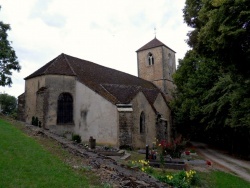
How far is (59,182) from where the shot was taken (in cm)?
692

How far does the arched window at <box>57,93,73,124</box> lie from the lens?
78.7ft

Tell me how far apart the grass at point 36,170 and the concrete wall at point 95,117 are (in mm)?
11346

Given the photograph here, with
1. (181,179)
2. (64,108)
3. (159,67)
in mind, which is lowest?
(181,179)

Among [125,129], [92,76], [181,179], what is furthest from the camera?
[92,76]

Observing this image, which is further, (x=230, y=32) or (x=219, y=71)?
(x=219, y=71)

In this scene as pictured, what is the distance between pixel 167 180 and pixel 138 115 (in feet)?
49.7

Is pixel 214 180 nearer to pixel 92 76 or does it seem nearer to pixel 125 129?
pixel 125 129

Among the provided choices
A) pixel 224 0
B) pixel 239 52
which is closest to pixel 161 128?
pixel 239 52

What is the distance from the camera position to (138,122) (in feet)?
79.6

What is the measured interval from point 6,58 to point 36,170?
20.2m

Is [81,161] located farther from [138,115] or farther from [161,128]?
[161,128]

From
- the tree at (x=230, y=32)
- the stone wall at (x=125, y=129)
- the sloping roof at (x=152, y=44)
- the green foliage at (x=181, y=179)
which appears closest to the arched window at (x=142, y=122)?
the stone wall at (x=125, y=129)

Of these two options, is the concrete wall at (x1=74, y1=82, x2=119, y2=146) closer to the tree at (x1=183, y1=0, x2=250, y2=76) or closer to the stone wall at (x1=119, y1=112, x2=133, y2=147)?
the stone wall at (x1=119, y1=112, x2=133, y2=147)

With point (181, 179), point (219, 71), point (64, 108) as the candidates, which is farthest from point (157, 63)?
point (181, 179)
